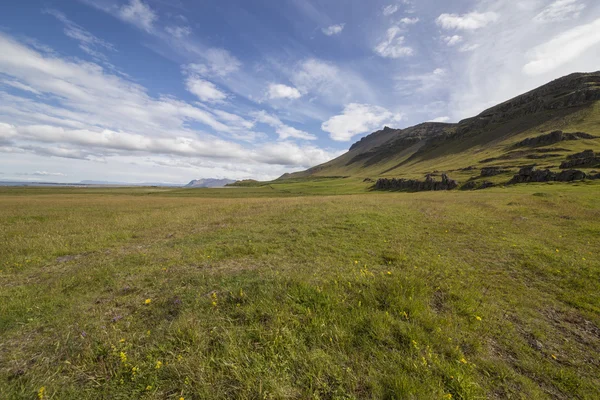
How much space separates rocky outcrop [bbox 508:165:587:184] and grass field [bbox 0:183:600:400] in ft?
183

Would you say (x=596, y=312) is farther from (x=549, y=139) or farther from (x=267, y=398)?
(x=549, y=139)

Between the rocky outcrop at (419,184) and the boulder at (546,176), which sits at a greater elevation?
the boulder at (546,176)

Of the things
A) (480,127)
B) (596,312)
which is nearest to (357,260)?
(596,312)

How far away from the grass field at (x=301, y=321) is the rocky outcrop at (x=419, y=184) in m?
64.9

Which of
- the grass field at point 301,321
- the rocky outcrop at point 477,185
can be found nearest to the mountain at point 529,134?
the rocky outcrop at point 477,185

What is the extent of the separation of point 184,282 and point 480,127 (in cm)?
24592

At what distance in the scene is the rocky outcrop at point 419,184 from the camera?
68875mm

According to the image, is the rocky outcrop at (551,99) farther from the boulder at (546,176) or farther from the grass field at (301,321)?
the grass field at (301,321)

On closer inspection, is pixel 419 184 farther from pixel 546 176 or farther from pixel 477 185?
pixel 546 176

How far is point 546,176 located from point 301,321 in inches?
2890

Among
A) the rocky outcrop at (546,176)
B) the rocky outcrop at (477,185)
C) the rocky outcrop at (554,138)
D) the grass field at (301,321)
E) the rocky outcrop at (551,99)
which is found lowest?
the grass field at (301,321)

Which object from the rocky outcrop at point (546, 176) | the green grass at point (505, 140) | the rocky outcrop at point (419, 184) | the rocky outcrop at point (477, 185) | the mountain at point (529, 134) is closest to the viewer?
the rocky outcrop at point (546, 176)

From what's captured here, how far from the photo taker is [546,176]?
5172 centimetres

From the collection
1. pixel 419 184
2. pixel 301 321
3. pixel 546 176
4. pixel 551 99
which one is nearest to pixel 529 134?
pixel 551 99
